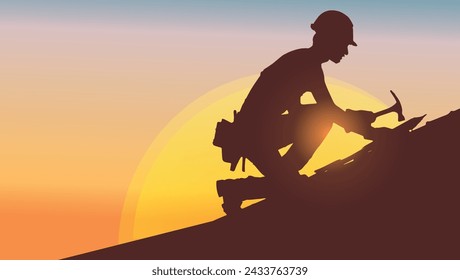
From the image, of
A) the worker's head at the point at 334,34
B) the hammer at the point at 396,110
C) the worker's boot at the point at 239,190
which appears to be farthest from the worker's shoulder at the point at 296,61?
the worker's boot at the point at 239,190

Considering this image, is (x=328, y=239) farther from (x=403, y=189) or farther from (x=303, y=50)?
(x=303, y=50)

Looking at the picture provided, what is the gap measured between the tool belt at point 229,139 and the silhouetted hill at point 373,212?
40.9 inches

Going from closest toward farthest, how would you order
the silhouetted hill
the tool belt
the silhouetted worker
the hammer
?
the hammer → the silhouetted hill → the silhouetted worker → the tool belt

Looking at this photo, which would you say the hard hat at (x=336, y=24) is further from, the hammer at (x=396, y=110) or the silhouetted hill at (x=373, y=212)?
the silhouetted hill at (x=373, y=212)

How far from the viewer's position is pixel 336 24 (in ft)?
52.4

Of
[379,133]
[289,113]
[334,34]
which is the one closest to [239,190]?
[289,113]

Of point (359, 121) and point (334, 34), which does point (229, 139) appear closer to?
point (359, 121)

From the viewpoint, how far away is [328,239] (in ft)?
52.3

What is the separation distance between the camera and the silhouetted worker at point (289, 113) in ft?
52.3

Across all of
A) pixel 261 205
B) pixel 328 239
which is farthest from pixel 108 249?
pixel 328 239

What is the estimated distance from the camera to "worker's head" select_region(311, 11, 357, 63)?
52.4 ft

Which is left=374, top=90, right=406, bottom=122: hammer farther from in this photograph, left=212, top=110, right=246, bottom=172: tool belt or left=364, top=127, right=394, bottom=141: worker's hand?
left=212, top=110, right=246, bottom=172: tool belt

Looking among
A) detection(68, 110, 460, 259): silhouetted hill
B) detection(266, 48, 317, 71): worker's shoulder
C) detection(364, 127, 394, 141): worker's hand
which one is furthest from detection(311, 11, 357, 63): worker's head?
detection(68, 110, 460, 259): silhouetted hill

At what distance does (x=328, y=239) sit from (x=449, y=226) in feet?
6.63
